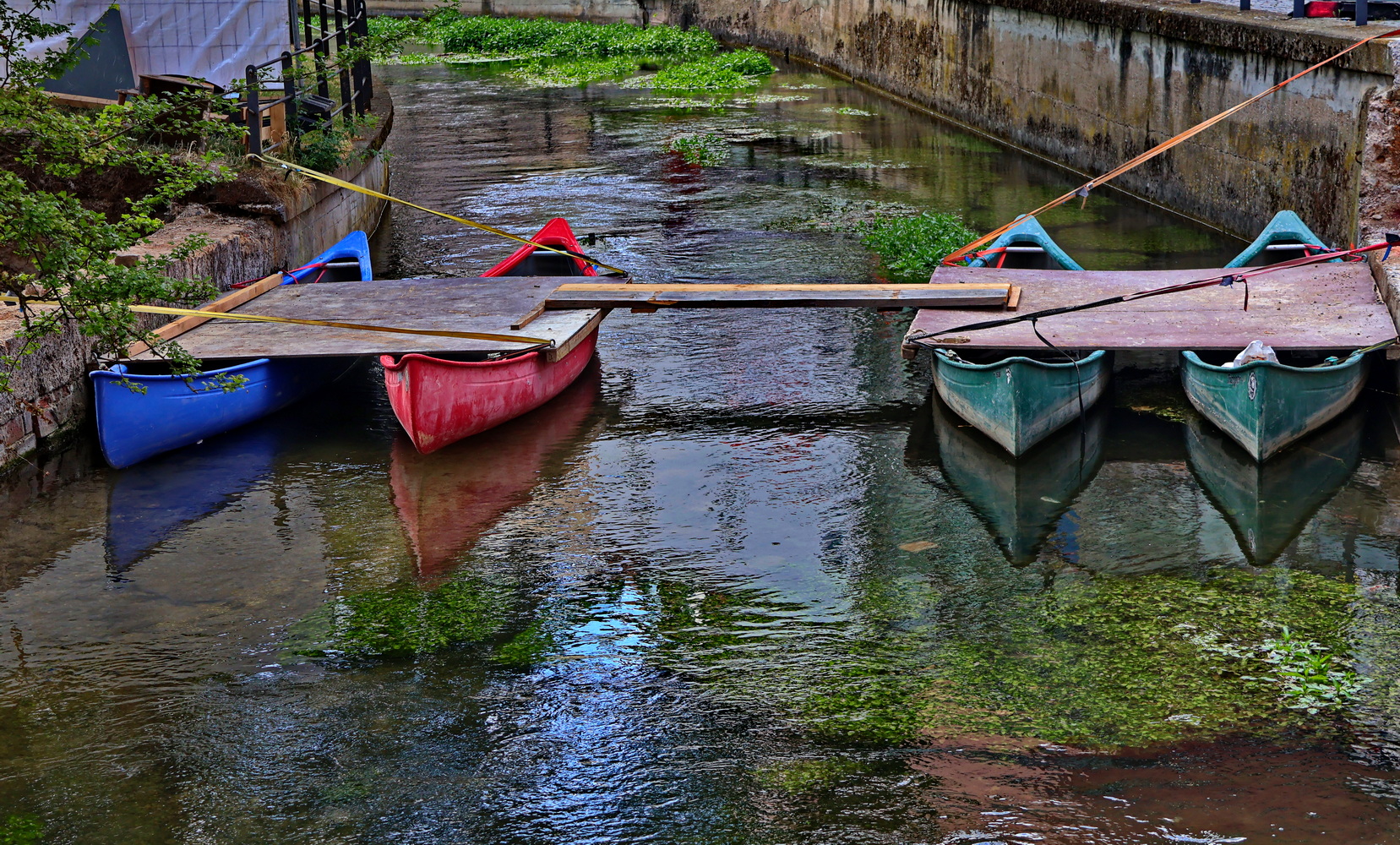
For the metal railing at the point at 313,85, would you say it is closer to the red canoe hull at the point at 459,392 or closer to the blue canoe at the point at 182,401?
the blue canoe at the point at 182,401

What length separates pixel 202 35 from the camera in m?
13.9

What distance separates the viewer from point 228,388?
695 centimetres

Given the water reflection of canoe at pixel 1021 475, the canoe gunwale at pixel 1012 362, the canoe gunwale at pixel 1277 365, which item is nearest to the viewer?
the water reflection of canoe at pixel 1021 475

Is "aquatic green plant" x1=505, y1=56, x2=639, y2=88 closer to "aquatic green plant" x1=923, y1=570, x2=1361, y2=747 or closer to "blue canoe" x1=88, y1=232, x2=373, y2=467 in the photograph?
"blue canoe" x1=88, y1=232, x2=373, y2=467

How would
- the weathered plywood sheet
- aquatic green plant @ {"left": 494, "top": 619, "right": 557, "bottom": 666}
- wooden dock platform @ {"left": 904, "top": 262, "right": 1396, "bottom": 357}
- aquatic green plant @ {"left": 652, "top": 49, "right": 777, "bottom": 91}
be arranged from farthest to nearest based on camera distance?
1. aquatic green plant @ {"left": 652, "top": 49, "right": 777, "bottom": 91}
2. the weathered plywood sheet
3. wooden dock platform @ {"left": 904, "top": 262, "right": 1396, "bottom": 357}
4. aquatic green plant @ {"left": 494, "top": 619, "right": 557, "bottom": 666}

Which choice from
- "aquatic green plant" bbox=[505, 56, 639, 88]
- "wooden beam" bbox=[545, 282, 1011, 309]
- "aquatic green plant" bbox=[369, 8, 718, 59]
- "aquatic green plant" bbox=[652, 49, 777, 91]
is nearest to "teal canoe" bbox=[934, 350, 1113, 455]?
"wooden beam" bbox=[545, 282, 1011, 309]

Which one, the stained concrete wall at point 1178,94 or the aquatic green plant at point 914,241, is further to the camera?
the aquatic green plant at point 914,241

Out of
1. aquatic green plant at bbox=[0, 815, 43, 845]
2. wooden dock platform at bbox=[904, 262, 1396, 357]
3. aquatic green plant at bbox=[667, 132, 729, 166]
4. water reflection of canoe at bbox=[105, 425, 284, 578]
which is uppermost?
aquatic green plant at bbox=[667, 132, 729, 166]

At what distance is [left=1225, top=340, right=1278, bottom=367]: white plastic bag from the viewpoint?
27.8 feet

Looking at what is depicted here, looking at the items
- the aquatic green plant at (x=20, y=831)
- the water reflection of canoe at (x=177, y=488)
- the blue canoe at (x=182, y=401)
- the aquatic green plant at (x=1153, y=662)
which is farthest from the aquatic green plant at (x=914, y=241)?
the aquatic green plant at (x=20, y=831)

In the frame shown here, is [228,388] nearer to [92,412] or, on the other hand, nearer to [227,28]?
[92,412]

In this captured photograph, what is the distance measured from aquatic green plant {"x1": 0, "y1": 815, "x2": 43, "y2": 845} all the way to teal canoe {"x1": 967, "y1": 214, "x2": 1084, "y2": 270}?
856cm

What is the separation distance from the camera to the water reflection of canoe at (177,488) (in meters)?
7.85

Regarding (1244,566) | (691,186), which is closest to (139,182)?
(691,186)
